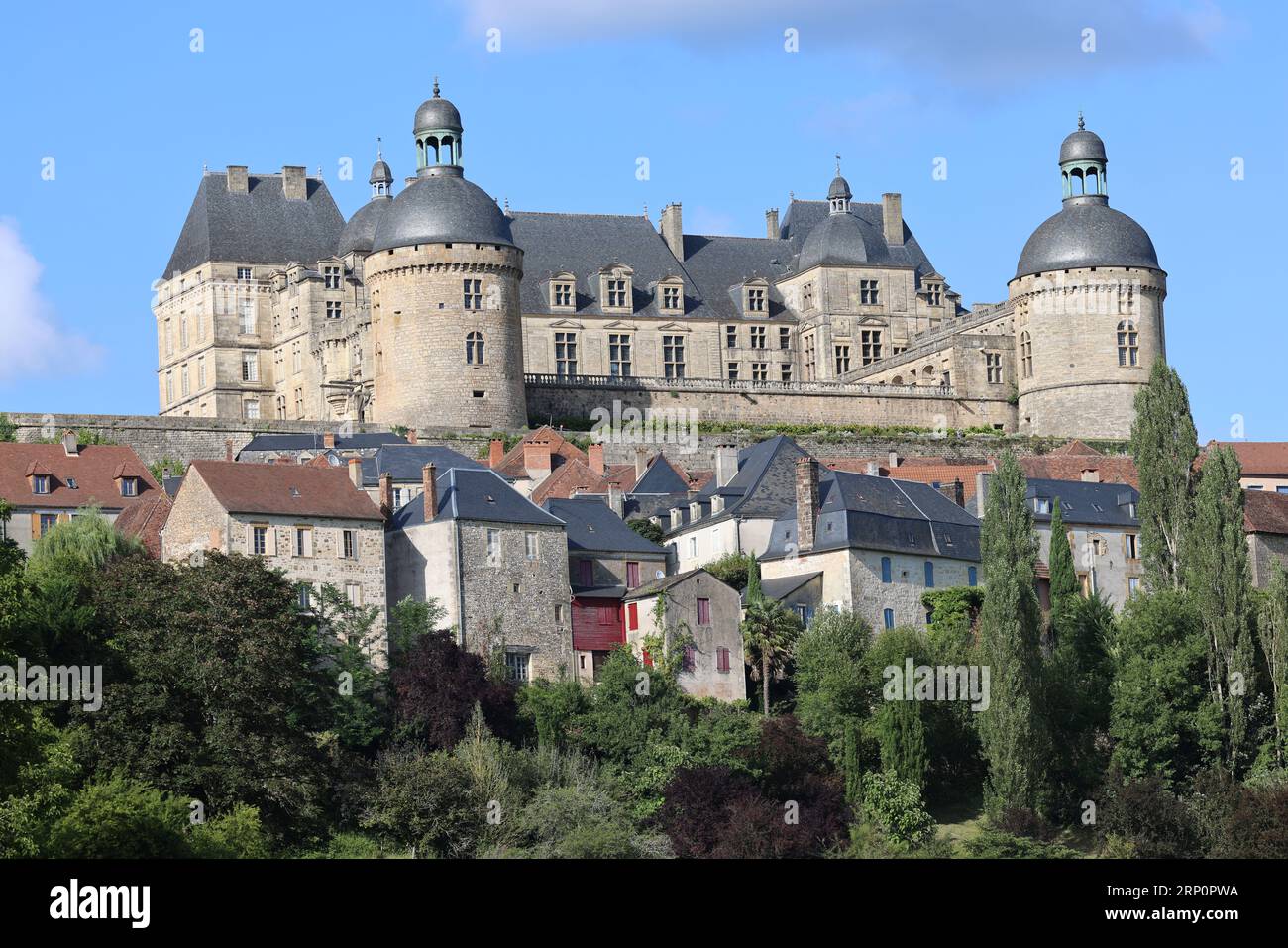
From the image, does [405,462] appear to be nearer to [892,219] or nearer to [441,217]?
[441,217]

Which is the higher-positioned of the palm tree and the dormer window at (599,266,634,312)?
the dormer window at (599,266,634,312)

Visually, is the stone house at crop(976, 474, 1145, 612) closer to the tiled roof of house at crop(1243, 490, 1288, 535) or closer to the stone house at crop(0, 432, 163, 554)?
the tiled roof of house at crop(1243, 490, 1288, 535)

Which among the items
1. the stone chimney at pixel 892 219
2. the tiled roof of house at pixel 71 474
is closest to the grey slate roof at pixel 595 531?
the tiled roof of house at pixel 71 474

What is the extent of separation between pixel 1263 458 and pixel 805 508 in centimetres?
2458

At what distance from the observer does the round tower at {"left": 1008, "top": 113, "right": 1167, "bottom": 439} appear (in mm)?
82750

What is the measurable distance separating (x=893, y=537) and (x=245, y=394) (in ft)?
127

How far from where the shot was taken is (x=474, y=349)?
76.7 meters

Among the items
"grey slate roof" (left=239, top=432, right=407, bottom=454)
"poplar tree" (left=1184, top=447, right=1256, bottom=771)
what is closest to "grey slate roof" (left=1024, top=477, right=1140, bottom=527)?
"poplar tree" (left=1184, top=447, right=1256, bottom=771)

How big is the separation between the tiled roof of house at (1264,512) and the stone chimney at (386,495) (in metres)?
20.1

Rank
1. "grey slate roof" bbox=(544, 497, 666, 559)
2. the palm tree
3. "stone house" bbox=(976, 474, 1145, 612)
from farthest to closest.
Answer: "stone house" bbox=(976, 474, 1145, 612) < "grey slate roof" bbox=(544, 497, 666, 559) < the palm tree

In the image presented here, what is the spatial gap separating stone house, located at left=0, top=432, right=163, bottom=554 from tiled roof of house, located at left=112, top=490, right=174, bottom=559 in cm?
46

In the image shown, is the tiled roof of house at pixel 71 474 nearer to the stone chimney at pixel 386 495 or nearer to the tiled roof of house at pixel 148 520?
the tiled roof of house at pixel 148 520

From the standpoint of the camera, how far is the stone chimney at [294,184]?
308 ft
